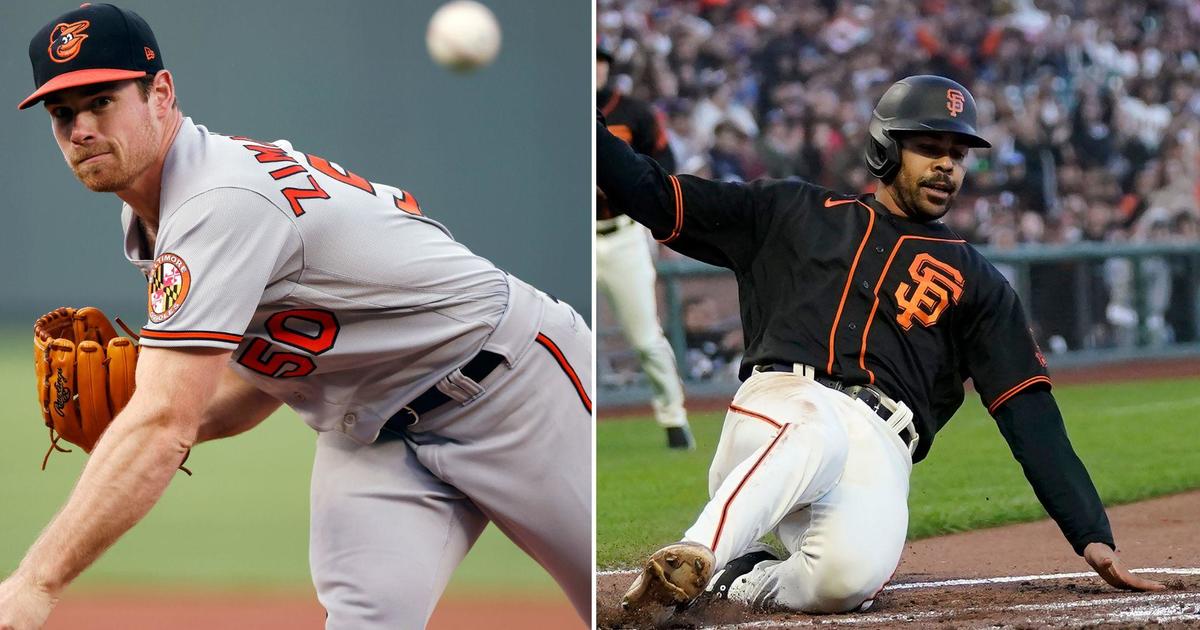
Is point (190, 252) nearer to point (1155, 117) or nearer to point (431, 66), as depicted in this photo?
point (431, 66)

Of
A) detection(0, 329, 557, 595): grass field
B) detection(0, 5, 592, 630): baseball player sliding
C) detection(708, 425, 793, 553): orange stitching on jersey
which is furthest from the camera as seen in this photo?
detection(0, 329, 557, 595): grass field

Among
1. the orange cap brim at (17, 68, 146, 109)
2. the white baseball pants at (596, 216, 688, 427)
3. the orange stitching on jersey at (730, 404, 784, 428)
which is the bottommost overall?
the white baseball pants at (596, 216, 688, 427)

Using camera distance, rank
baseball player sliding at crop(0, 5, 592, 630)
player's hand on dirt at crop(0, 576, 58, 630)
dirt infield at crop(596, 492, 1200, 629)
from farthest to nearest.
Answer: dirt infield at crop(596, 492, 1200, 629) < baseball player sliding at crop(0, 5, 592, 630) < player's hand on dirt at crop(0, 576, 58, 630)

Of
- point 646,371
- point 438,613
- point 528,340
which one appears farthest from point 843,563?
point 438,613

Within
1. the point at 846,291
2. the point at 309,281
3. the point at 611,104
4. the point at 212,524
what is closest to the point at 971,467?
the point at 846,291

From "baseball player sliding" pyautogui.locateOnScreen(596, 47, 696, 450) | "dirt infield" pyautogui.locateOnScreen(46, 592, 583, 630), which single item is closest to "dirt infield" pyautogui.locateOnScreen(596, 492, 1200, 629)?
"baseball player sliding" pyautogui.locateOnScreen(596, 47, 696, 450)

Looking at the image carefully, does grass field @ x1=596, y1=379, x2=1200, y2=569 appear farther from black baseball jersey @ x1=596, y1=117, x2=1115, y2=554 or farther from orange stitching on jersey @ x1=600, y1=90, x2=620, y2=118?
orange stitching on jersey @ x1=600, y1=90, x2=620, y2=118

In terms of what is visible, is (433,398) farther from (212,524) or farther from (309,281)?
(212,524)
